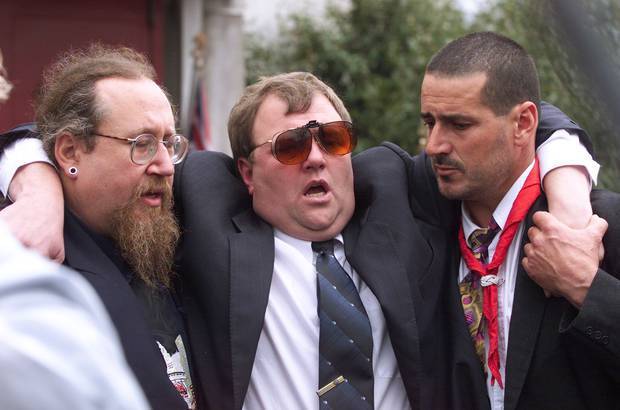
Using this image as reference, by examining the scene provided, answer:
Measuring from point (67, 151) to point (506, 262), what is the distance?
4.99 feet

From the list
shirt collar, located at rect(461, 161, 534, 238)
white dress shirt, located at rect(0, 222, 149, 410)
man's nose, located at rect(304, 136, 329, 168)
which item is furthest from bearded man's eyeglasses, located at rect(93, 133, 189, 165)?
white dress shirt, located at rect(0, 222, 149, 410)

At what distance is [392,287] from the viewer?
110 inches

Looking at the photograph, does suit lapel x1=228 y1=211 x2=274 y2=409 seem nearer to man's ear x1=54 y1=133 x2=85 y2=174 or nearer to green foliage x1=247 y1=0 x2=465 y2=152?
man's ear x1=54 y1=133 x2=85 y2=174

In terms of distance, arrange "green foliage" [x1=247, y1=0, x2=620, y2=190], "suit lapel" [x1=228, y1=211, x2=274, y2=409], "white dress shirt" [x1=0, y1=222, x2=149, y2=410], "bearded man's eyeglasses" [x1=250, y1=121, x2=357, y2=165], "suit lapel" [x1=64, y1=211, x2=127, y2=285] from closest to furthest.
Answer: "white dress shirt" [x1=0, y1=222, x2=149, y2=410]
"suit lapel" [x1=64, y1=211, x2=127, y2=285]
"suit lapel" [x1=228, y1=211, x2=274, y2=409]
"bearded man's eyeglasses" [x1=250, y1=121, x2=357, y2=165]
"green foliage" [x1=247, y1=0, x2=620, y2=190]

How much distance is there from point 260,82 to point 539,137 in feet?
3.45

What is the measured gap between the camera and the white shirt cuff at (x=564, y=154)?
2.77 meters

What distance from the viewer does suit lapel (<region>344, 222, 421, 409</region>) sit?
2.72 metres

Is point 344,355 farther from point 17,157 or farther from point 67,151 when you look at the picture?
point 17,157

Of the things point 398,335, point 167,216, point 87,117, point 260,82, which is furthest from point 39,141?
point 398,335

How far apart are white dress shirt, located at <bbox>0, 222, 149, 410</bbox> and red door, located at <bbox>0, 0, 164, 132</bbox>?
19.8 feet

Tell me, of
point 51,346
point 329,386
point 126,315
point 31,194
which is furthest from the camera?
point 329,386

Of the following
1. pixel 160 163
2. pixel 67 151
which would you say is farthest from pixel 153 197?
pixel 67 151

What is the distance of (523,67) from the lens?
2.93m

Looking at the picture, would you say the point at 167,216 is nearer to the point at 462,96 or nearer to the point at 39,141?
the point at 39,141
